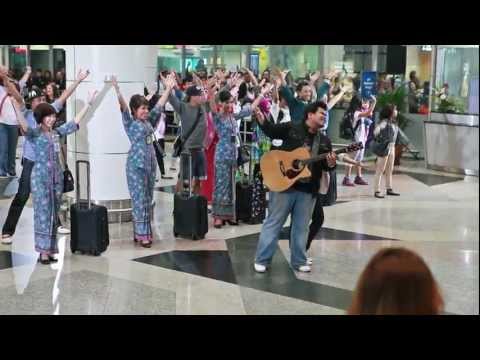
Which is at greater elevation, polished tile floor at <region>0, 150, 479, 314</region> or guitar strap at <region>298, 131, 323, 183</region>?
guitar strap at <region>298, 131, 323, 183</region>

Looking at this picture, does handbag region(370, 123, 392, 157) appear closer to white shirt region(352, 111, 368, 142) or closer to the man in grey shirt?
white shirt region(352, 111, 368, 142)

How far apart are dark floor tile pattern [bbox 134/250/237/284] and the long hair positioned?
400cm

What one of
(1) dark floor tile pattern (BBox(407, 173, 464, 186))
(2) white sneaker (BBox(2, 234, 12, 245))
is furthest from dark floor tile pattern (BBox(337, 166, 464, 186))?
(2) white sneaker (BBox(2, 234, 12, 245))

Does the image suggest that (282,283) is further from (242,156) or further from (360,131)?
(360,131)

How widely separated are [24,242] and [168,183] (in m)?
4.14

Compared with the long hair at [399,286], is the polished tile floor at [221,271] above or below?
below

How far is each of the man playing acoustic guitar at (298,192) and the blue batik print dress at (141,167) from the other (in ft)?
4.39

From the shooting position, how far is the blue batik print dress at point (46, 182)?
6145 millimetres

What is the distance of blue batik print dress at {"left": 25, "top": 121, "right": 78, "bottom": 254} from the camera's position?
20.2 feet

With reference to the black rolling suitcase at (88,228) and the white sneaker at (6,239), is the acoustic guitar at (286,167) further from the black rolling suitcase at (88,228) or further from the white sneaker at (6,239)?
the white sneaker at (6,239)

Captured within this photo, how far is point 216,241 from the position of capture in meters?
7.37

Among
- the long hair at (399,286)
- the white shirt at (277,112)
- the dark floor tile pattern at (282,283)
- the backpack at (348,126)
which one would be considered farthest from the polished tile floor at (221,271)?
the backpack at (348,126)
